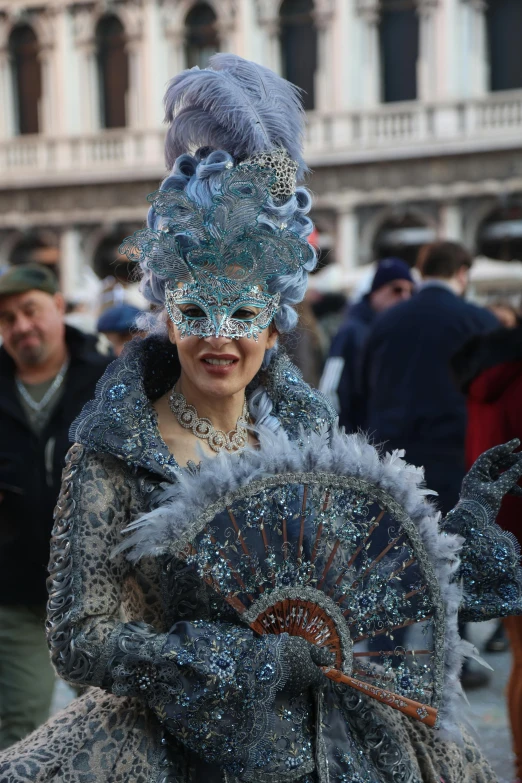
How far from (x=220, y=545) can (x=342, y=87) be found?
18.3 metres

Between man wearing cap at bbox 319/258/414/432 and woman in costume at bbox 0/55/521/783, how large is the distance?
407 centimetres

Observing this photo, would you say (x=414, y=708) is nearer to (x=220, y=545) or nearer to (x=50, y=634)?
(x=220, y=545)

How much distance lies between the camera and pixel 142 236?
2178 millimetres

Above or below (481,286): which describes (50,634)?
below

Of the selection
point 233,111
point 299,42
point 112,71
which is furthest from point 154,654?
point 112,71

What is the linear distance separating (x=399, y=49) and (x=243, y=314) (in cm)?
1812

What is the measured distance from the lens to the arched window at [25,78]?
2219cm

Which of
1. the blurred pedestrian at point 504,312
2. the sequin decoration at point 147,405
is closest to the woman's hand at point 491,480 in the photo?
the sequin decoration at point 147,405

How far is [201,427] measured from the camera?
7.41ft

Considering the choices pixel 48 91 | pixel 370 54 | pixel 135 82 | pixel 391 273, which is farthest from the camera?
pixel 48 91

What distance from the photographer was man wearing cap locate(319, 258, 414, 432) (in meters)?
6.35

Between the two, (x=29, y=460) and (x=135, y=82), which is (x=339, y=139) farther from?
A: (x=29, y=460)

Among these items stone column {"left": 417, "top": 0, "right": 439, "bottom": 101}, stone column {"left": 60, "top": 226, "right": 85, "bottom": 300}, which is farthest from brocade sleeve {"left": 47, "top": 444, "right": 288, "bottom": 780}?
stone column {"left": 60, "top": 226, "right": 85, "bottom": 300}

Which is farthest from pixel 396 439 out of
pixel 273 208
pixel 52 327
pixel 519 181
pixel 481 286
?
pixel 519 181
